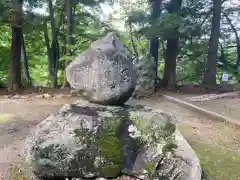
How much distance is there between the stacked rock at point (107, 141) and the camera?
2.74 metres

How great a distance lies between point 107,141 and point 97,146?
4.3 inches

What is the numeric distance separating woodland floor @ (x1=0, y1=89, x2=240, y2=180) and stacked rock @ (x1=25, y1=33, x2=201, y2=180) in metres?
0.81

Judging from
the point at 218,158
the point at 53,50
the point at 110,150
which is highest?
the point at 53,50

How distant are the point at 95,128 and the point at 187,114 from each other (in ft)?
15.1

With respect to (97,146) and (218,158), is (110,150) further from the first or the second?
(218,158)

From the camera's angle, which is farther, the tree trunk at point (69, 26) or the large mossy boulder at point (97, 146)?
the tree trunk at point (69, 26)

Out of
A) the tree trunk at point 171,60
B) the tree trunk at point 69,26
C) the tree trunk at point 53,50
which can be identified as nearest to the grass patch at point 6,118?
the tree trunk at point 69,26

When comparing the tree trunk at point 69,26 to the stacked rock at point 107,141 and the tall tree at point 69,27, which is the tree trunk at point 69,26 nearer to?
the tall tree at point 69,27

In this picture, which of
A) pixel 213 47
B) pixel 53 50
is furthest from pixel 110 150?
pixel 53 50

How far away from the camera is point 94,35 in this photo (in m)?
10.4

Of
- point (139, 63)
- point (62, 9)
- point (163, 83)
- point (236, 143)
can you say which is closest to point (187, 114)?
point (236, 143)

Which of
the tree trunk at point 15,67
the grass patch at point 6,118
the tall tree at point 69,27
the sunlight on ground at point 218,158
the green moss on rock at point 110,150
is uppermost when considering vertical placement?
the tall tree at point 69,27

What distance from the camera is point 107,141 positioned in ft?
9.16

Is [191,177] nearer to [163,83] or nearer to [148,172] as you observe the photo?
[148,172]
